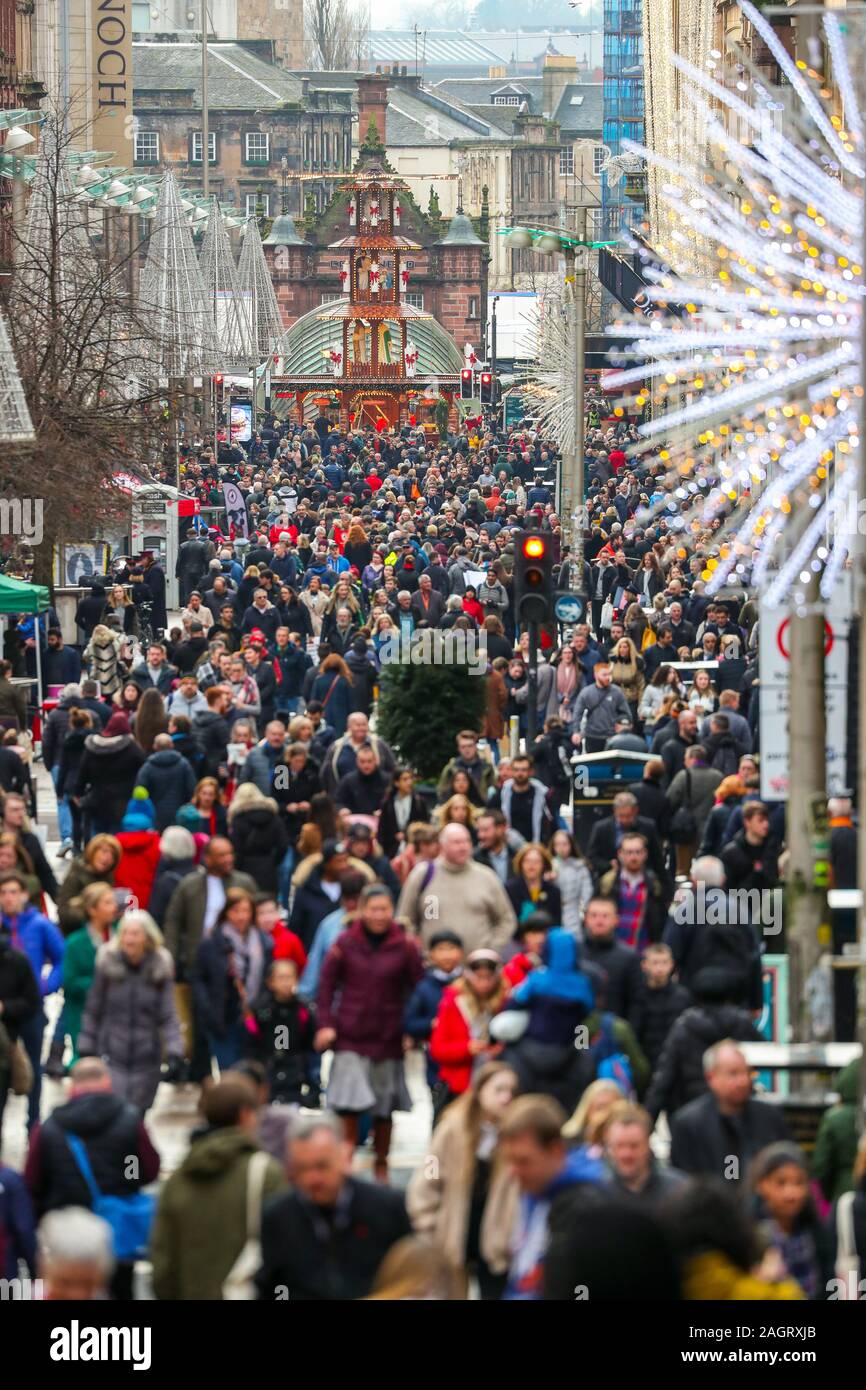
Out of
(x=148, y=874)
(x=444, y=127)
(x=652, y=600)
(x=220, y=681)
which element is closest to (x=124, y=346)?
(x=652, y=600)

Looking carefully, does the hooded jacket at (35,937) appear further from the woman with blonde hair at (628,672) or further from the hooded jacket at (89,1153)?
the woman with blonde hair at (628,672)

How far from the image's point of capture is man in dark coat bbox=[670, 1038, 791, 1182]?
1031 centimetres

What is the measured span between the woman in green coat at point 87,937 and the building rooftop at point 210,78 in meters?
131

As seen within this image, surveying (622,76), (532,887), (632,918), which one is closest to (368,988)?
(632,918)

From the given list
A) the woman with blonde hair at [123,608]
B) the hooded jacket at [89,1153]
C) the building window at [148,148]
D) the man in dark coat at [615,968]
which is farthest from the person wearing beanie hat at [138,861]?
the building window at [148,148]

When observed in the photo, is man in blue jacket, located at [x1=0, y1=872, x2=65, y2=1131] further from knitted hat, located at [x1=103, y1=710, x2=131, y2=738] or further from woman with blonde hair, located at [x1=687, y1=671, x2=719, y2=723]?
woman with blonde hair, located at [x1=687, y1=671, x2=719, y2=723]

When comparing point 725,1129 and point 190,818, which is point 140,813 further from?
point 725,1129

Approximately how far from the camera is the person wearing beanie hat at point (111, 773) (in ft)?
64.2

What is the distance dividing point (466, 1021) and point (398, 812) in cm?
604

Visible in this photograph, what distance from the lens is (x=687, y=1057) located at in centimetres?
1169

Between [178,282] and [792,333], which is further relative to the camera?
[178,282]

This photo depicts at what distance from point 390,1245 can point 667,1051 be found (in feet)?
10.1

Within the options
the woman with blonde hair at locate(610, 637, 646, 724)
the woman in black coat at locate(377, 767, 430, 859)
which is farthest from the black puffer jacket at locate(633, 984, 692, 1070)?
the woman with blonde hair at locate(610, 637, 646, 724)

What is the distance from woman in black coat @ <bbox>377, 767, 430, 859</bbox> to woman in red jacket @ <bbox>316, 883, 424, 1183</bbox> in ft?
16.9
